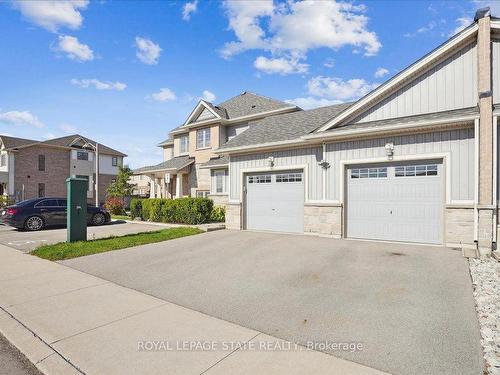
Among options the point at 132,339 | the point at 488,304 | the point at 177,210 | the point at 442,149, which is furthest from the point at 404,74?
the point at 177,210

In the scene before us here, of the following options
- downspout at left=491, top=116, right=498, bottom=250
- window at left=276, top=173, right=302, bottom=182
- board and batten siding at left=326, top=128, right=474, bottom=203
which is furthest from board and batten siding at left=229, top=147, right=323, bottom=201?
downspout at left=491, top=116, right=498, bottom=250

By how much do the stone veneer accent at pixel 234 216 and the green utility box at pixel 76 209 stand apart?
632cm

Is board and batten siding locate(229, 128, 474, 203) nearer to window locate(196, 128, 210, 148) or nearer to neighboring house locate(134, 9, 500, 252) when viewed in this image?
neighboring house locate(134, 9, 500, 252)

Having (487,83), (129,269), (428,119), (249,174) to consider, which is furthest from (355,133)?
(129,269)

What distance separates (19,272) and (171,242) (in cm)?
463

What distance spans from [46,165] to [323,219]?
3642cm

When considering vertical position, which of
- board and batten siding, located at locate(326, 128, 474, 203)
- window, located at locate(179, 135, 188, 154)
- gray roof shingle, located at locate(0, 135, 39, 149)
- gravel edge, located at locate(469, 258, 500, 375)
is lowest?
gravel edge, located at locate(469, 258, 500, 375)

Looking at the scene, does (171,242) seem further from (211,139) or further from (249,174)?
(211,139)

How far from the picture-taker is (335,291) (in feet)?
18.7

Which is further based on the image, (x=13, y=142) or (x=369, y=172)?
(x=13, y=142)

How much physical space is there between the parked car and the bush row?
15.8 ft

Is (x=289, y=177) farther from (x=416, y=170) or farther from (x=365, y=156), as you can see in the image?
(x=416, y=170)

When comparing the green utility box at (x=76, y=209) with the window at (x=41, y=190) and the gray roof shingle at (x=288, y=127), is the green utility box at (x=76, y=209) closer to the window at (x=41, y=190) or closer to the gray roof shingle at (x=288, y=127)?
the gray roof shingle at (x=288, y=127)

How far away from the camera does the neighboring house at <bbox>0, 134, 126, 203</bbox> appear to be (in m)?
33.2
